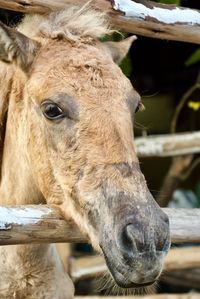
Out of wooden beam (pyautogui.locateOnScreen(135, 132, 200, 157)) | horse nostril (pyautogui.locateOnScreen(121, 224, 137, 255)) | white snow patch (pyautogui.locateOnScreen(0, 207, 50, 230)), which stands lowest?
wooden beam (pyautogui.locateOnScreen(135, 132, 200, 157))

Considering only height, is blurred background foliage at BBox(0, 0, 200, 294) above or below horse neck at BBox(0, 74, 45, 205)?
below

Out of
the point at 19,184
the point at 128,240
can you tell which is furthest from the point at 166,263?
the point at 128,240

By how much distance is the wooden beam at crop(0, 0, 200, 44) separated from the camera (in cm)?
340

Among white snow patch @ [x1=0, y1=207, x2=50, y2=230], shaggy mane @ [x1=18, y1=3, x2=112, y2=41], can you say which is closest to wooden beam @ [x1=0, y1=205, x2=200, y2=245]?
white snow patch @ [x1=0, y1=207, x2=50, y2=230]

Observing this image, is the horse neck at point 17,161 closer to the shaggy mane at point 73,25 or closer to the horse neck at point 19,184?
the horse neck at point 19,184

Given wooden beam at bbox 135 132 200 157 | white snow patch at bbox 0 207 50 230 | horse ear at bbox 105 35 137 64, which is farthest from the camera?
wooden beam at bbox 135 132 200 157

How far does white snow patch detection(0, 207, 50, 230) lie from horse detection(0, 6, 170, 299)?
0.48 feet

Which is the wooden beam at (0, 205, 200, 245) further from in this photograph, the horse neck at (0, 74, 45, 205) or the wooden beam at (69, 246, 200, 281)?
the wooden beam at (69, 246, 200, 281)

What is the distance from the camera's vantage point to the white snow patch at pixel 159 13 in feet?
11.5

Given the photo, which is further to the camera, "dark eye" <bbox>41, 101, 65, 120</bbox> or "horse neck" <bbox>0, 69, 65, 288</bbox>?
"horse neck" <bbox>0, 69, 65, 288</bbox>

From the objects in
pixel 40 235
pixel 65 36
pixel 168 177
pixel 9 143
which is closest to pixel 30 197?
pixel 9 143

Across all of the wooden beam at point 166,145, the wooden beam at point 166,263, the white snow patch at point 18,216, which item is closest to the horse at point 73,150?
the white snow patch at point 18,216

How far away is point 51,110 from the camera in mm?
2969

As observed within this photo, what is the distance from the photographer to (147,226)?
8.29 feet
